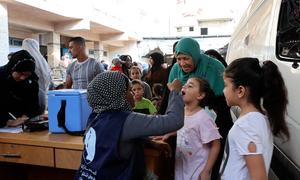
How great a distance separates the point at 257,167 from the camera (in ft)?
4.42

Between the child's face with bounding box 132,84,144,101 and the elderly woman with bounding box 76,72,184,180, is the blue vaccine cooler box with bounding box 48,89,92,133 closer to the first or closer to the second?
the elderly woman with bounding box 76,72,184,180

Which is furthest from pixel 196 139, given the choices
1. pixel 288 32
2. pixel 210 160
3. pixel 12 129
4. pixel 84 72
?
pixel 84 72

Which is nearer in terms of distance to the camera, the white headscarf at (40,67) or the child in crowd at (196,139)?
the child in crowd at (196,139)

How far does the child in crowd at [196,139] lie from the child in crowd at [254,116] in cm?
30

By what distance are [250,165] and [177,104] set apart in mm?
475

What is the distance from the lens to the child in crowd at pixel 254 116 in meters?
1.37

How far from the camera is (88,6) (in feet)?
47.7

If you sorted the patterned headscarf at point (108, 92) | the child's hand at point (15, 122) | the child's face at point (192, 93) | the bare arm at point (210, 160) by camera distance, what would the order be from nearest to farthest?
the patterned headscarf at point (108, 92)
the bare arm at point (210, 160)
the child's face at point (192, 93)
the child's hand at point (15, 122)

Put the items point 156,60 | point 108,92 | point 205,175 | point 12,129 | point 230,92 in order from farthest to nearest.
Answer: point 156,60, point 12,129, point 205,175, point 108,92, point 230,92

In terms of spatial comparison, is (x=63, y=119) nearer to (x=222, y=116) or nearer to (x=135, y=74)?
(x=222, y=116)

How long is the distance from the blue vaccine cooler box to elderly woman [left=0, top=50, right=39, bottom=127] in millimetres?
502

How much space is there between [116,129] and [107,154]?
13 centimetres

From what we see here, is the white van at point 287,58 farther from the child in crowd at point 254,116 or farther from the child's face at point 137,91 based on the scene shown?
the child's face at point 137,91

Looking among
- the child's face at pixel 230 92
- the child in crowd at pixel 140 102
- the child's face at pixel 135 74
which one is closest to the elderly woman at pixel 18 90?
the child in crowd at pixel 140 102
